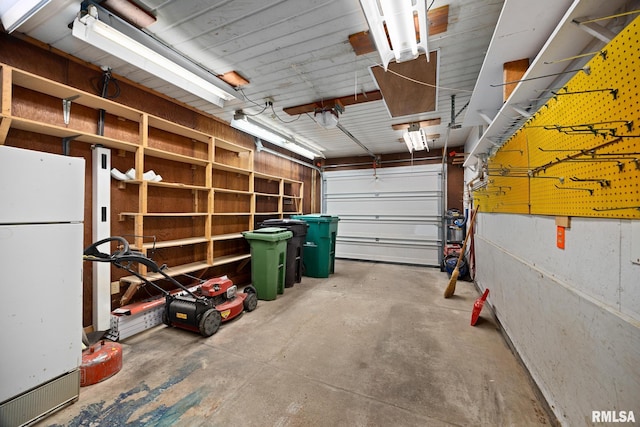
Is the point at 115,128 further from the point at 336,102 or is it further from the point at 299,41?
the point at 336,102

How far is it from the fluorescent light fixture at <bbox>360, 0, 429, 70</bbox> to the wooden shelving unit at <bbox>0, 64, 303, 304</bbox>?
262 cm

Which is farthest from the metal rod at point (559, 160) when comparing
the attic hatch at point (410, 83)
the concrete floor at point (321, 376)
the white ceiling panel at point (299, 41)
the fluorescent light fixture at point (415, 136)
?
the fluorescent light fixture at point (415, 136)

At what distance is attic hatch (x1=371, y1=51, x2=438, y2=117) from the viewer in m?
2.23

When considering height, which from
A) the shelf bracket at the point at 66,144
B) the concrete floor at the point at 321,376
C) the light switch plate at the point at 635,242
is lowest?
the concrete floor at the point at 321,376

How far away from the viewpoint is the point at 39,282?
5.05ft

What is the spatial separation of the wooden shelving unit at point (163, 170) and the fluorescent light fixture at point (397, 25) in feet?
8.61

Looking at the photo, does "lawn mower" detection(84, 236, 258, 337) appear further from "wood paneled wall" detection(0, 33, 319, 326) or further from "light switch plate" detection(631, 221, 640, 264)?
"light switch plate" detection(631, 221, 640, 264)

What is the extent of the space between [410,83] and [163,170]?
3.19 m

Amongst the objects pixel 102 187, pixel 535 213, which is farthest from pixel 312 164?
pixel 535 213

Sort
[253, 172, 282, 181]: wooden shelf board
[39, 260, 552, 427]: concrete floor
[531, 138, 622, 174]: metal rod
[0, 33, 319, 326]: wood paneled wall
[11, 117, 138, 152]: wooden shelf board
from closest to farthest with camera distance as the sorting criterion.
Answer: [531, 138, 622, 174]: metal rod
[39, 260, 552, 427]: concrete floor
[11, 117, 138, 152]: wooden shelf board
[0, 33, 319, 326]: wood paneled wall
[253, 172, 282, 181]: wooden shelf board

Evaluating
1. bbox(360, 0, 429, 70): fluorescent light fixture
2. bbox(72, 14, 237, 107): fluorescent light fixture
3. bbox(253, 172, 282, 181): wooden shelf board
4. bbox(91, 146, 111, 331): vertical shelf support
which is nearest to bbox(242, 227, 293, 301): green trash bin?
bbox(253, 172, 282, 181): wooden shelf board

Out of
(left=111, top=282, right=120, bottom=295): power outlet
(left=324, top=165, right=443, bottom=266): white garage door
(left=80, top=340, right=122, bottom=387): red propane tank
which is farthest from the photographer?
(left=324, top=165, right=443, bottom=266): white garage door

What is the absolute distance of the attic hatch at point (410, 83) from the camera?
2.23 metres

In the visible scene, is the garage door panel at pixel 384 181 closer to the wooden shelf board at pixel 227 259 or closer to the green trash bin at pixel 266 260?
the green trash bin at pixel 266 260
